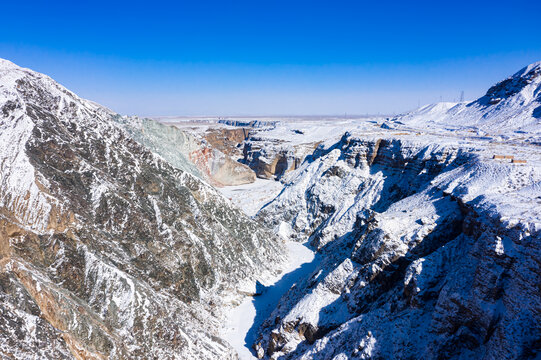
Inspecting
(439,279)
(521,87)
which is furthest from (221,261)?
(521,87)

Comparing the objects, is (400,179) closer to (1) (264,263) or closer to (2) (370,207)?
(2) (370,207)

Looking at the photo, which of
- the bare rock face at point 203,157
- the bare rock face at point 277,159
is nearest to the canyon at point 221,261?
the bare rock face at point 203,157

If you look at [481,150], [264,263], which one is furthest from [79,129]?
[481,150]

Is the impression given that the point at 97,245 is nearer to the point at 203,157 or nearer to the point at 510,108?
the point at 203,157

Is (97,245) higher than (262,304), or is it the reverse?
(97,245)

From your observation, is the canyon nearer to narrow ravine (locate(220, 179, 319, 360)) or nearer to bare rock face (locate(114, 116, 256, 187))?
narrow ravine (locate(220, 179, 319, 360))

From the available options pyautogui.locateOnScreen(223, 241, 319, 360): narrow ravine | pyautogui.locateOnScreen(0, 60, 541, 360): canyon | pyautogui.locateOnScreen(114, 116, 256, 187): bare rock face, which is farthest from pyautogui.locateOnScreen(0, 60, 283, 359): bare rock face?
pyautogui.locateOnScreen(114, 116, 256, 187): bare rock face
